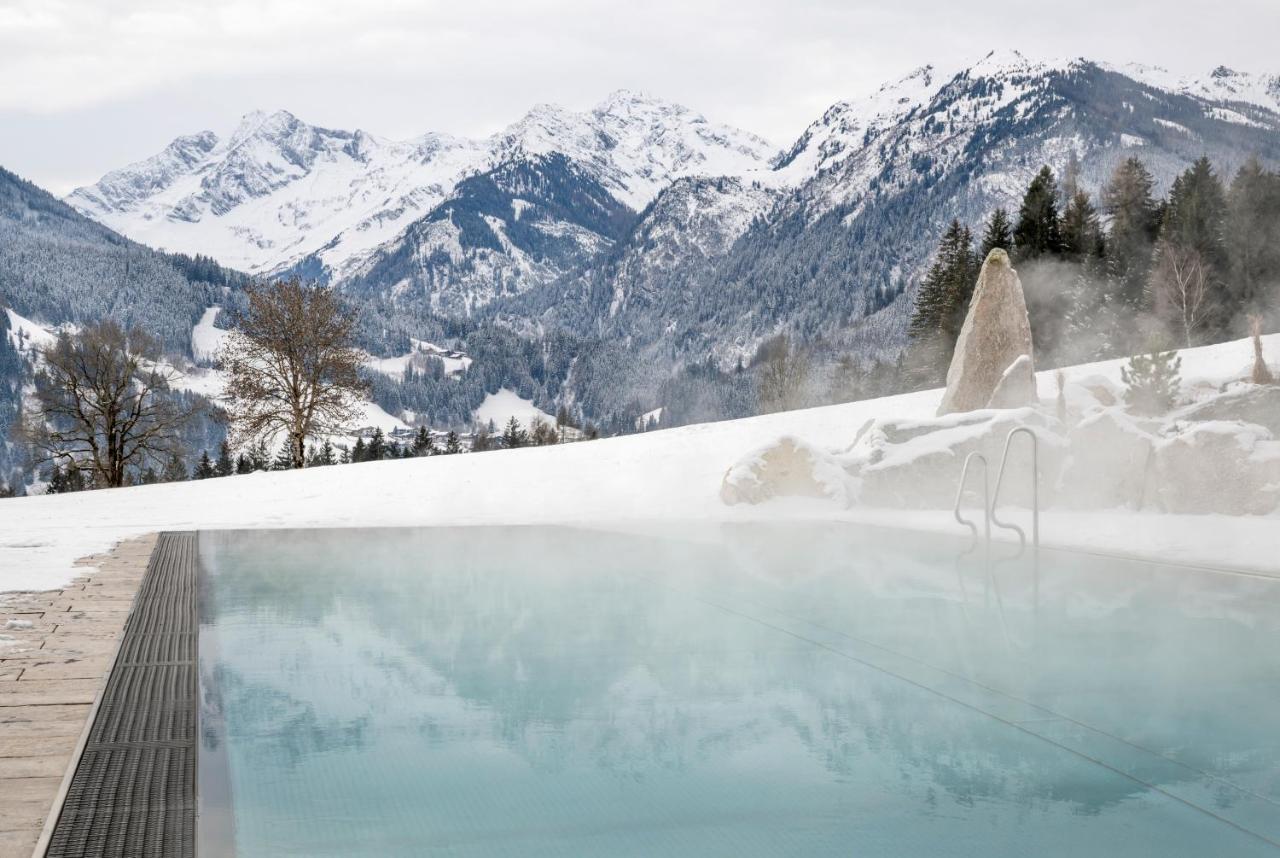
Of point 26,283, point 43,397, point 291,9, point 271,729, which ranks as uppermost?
point 26,283

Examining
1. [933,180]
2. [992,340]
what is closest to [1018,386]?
[992,340]

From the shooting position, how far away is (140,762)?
9.23 feet

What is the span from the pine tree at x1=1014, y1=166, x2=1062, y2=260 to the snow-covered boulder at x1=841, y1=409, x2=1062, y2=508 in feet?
84.8

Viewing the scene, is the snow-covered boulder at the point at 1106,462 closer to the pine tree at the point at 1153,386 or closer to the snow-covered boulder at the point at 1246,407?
the snow-covered boulder at the point at 1246,407

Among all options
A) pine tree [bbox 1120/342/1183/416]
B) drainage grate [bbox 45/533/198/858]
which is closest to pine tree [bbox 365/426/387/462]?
pine tree [bbox 1120/342/1183/416]

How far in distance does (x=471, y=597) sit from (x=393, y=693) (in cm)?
230

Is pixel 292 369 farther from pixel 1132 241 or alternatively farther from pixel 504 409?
pixel 504 409

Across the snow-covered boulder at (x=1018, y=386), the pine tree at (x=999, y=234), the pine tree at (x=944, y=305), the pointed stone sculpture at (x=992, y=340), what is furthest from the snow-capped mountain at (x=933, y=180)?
the snow-covered boulder at (x=1018, y=386)

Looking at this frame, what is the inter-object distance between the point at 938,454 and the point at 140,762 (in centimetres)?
924

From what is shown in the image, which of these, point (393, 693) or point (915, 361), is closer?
point (393, 693)

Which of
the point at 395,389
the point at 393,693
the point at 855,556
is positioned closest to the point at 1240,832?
the point at 393,693

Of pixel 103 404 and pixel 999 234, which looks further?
pixel 999 234

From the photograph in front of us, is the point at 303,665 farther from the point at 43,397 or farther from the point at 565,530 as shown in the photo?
the point at 43,397

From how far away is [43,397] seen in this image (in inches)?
1033
